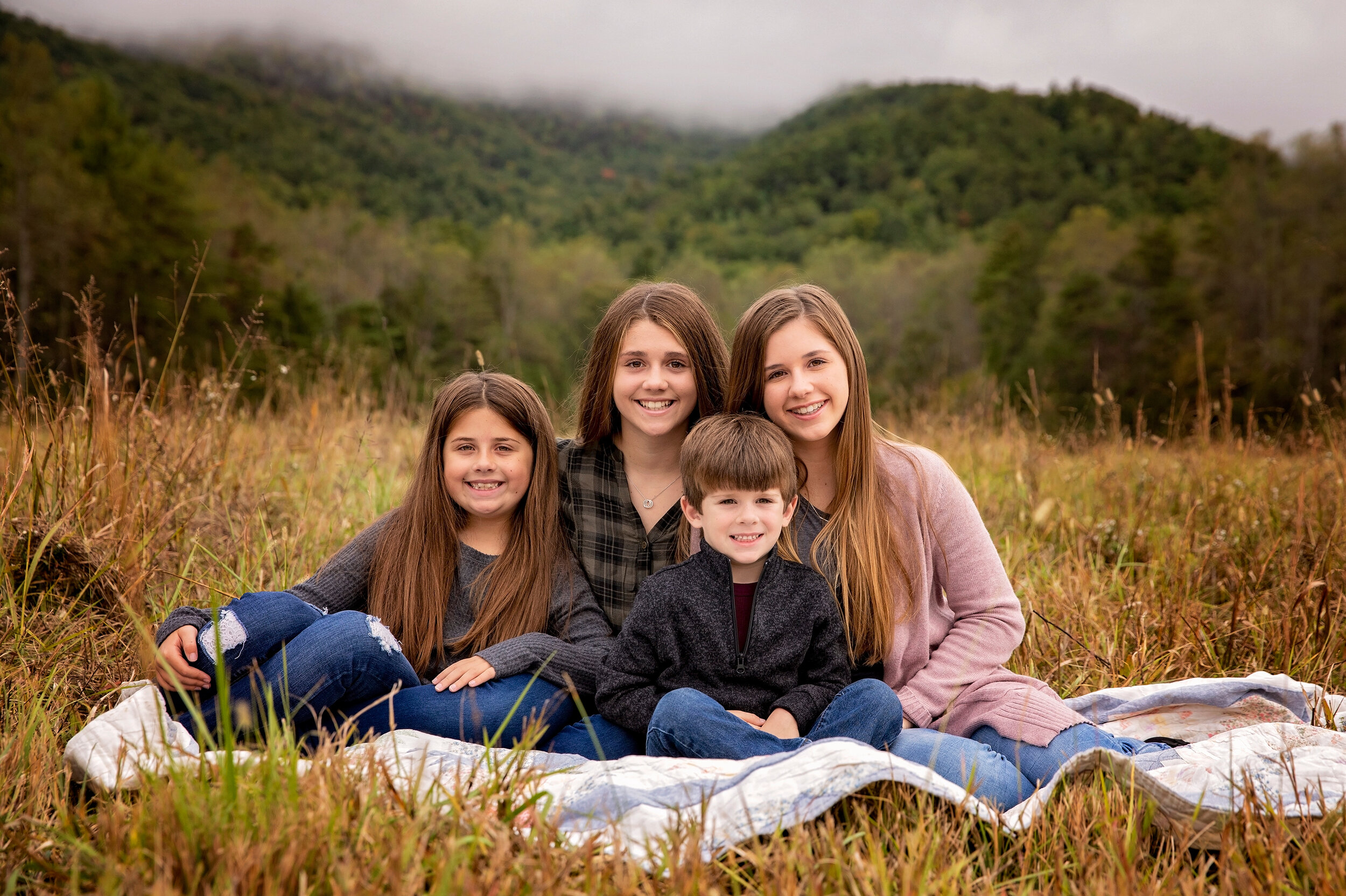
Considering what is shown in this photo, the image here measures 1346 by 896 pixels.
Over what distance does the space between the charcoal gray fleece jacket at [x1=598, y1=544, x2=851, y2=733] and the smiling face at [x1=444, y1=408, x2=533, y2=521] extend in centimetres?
63

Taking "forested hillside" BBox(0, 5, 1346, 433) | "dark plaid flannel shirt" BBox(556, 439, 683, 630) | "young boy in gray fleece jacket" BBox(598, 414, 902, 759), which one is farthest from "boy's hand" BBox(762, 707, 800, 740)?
"forested hillside" BBox(0, 5, 1346, 433)

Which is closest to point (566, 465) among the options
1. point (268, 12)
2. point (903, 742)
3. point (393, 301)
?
point (903, 742)

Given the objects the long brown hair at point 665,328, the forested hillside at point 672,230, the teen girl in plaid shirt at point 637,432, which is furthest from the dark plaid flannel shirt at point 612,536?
the forested hillside at point 672,230

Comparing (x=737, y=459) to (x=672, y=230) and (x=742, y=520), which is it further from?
(x=672, y=230)

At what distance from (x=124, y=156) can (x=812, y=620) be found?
27.7 meters

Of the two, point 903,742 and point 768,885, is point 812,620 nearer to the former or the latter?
point 903,742

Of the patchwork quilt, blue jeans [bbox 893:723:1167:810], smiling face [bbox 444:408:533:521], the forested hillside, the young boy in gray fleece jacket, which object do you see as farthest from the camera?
the forested hillside

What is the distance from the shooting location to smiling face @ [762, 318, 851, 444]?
2494 mm

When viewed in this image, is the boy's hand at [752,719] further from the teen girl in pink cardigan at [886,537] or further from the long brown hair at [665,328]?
the long brown hair at [665,328]

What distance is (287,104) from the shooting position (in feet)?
160

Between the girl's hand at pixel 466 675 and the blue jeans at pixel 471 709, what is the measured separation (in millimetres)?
16

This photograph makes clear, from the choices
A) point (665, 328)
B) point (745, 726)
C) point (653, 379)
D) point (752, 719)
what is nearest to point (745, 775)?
point (745, 726)

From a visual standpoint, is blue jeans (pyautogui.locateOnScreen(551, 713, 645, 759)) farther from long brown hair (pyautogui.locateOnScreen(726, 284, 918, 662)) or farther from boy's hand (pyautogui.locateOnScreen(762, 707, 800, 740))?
long brown hair (pyautogui.locateOnScreen(726, 284, 918, 662))

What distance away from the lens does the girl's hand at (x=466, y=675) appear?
2354 millimetres
